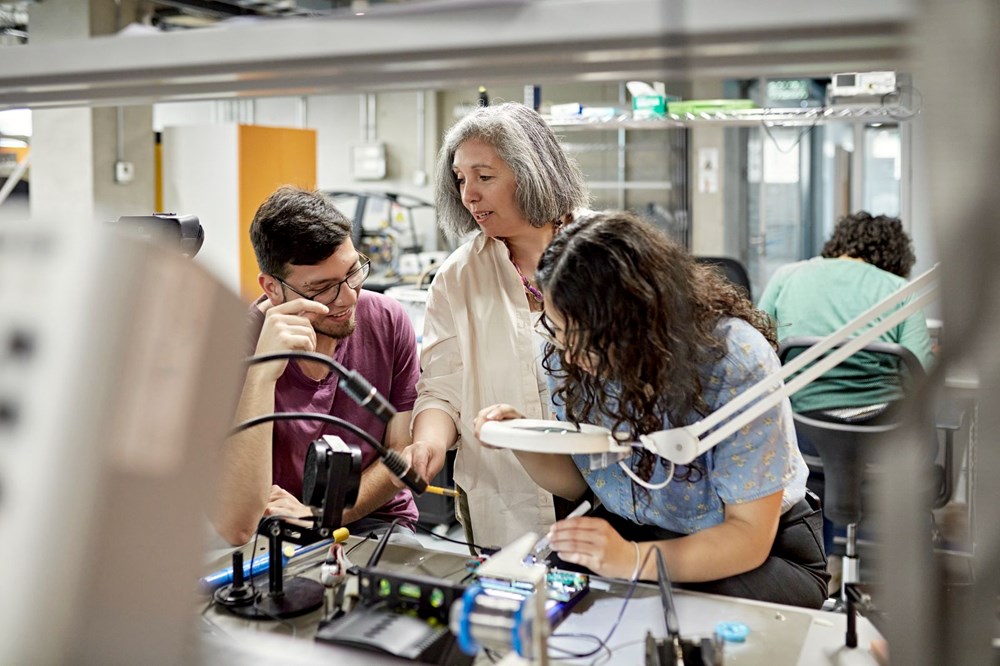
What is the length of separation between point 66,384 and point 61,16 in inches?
211

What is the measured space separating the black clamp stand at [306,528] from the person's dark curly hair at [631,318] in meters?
0.29

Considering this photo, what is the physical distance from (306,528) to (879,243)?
8.44ft

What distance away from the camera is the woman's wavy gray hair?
1.72 meters

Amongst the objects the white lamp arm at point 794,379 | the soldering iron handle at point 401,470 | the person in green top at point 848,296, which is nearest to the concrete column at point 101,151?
the person in green top at point 848,296

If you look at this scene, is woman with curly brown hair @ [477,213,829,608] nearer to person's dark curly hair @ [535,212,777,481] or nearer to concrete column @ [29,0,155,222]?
person's dark curly hair @ [535,212,777,481]

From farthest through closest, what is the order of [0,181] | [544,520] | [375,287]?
[375,287] < [544,520] < [0,181]

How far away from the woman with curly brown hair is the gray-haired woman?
30 cm

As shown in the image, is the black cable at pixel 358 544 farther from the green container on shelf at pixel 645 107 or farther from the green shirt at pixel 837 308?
the green container on shelf at pixel 645 107

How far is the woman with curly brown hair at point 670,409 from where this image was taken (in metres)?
1.21

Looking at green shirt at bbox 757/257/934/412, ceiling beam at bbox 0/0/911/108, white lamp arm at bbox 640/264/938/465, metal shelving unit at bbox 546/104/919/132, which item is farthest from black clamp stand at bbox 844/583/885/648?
metal shelving unit at bbox 546/104/919/132

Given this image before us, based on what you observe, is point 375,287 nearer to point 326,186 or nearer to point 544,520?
point 326,186

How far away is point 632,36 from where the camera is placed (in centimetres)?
48

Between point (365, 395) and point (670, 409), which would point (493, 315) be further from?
point (365, 395)

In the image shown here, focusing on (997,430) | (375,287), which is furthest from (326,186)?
(997,430)
